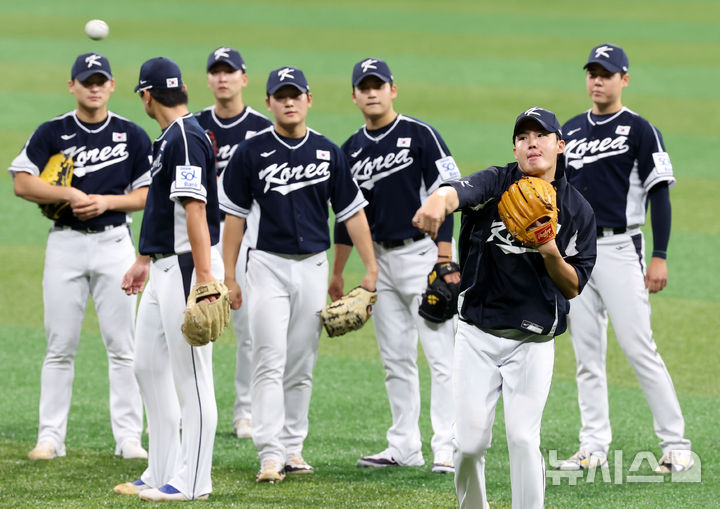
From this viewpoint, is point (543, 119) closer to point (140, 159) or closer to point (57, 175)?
point (140, 159)

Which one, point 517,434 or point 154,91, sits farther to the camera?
point 154,91

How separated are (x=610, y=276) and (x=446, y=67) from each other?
13.0m

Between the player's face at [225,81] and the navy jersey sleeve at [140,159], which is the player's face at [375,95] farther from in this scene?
the navy jersey sleeve at [140,159]

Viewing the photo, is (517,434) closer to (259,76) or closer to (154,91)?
(154,91)

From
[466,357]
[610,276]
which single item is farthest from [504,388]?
[610,276]

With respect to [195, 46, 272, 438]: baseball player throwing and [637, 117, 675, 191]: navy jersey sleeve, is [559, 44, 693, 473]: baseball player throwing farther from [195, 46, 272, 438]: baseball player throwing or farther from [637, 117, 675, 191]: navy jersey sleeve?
[195, 46, 272, 438]: baseball player throwing

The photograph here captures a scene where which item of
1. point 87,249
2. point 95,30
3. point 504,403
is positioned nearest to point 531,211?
point 504,403

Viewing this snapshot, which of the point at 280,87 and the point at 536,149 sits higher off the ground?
the point at 280,87

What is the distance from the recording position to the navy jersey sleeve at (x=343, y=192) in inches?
223

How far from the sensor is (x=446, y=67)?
60.1ft

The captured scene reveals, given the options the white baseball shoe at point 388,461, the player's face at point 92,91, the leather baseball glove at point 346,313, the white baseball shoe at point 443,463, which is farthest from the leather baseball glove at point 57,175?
the white baseball shoe at point 443,463

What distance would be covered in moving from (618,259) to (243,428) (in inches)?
101

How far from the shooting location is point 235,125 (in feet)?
22.7

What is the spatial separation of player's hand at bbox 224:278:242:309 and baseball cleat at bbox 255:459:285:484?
2.86 feet
